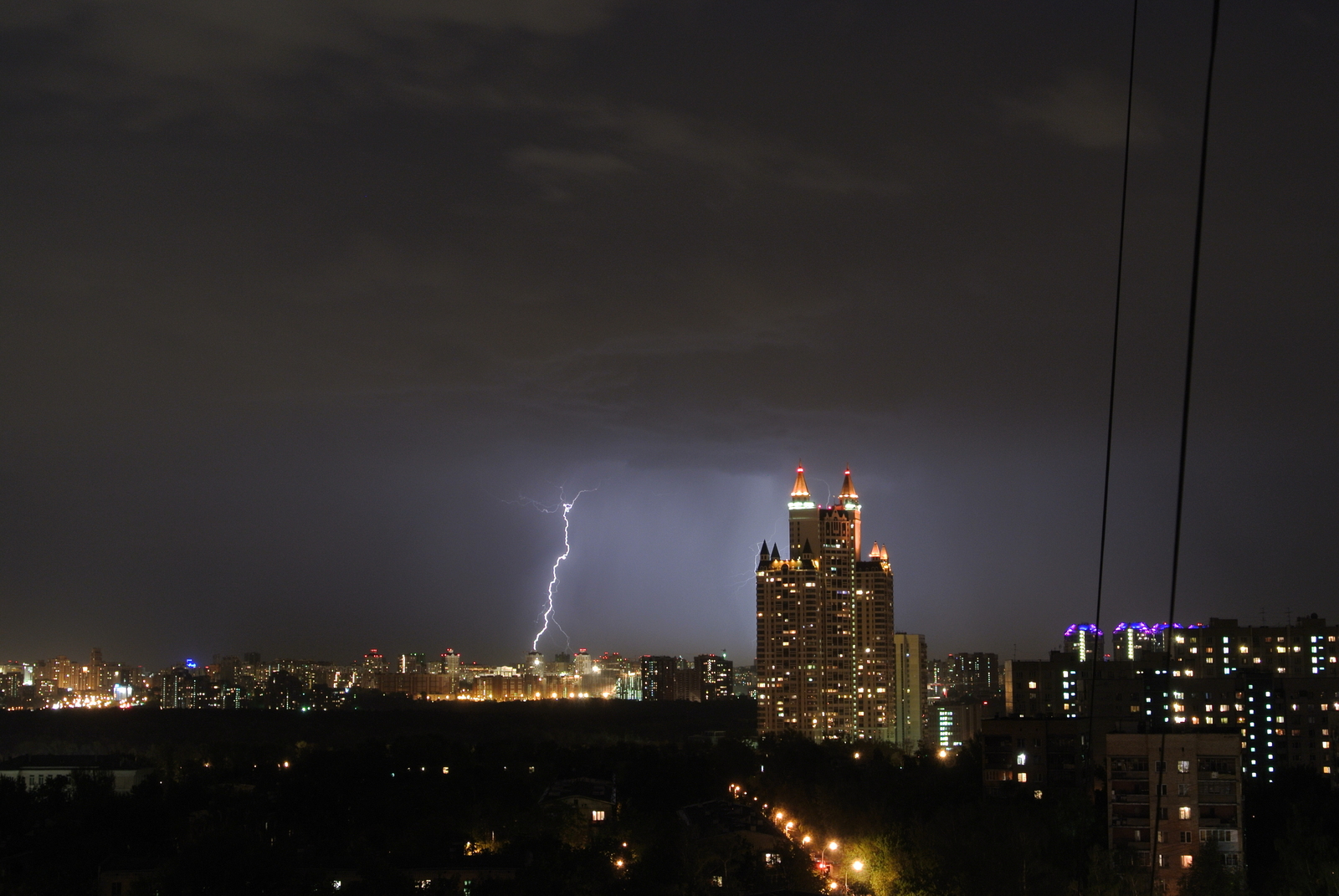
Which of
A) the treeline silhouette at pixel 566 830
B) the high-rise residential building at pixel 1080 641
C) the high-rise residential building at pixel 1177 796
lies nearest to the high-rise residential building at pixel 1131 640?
the high-rise residential building at pixel 1080 641

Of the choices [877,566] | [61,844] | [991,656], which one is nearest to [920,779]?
[61,844]

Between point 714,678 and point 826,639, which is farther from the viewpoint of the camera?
point 714,678

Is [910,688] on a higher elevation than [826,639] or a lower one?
lower

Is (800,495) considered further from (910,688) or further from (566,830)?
(566,830)

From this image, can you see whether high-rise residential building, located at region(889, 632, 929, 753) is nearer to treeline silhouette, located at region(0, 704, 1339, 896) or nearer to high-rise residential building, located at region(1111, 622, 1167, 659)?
high-rise residential building, located at region(1111, 622, 1167, 659)

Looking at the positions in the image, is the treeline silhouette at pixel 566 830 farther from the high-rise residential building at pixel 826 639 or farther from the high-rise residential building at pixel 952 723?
the high-rise residential building at pixel 952 723

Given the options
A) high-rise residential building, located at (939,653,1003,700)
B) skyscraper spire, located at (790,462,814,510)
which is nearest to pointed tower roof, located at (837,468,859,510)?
skyscraper spire, located at (790,462,814,510)

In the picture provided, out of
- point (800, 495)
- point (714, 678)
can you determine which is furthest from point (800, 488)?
point (714, 678)

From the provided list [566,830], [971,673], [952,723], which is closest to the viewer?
[566,830]
